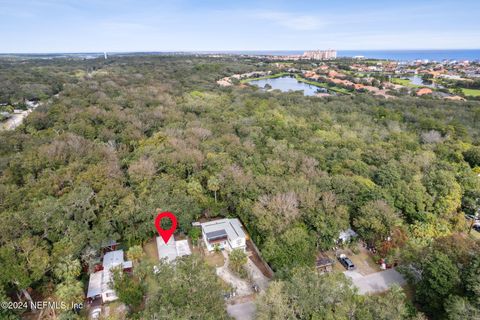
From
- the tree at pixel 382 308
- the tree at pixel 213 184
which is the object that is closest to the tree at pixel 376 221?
the tree at pixel 382 308

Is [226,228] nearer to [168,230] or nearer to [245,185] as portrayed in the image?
[245,185]

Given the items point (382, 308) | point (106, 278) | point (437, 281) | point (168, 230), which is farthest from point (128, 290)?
point (437, 281)

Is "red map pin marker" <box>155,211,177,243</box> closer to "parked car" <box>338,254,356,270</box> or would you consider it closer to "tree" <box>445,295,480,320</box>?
"parked car" <box>338,254,356,270</box>

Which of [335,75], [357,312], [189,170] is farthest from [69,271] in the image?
[335,75]

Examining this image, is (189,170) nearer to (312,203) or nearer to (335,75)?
(312,203)

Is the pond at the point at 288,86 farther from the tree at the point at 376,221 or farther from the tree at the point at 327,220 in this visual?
the tree at the point at 376,221
